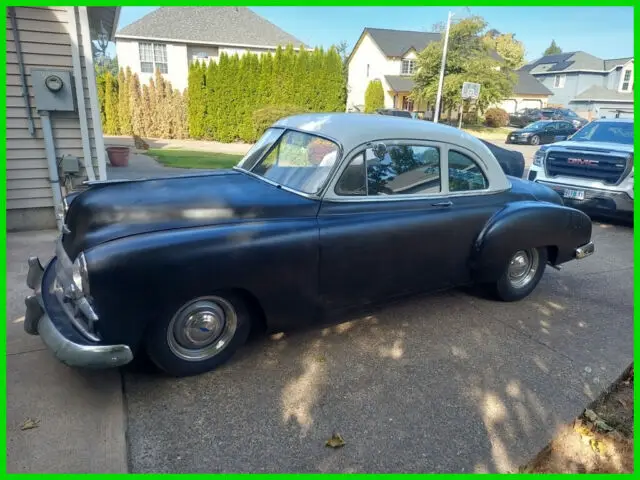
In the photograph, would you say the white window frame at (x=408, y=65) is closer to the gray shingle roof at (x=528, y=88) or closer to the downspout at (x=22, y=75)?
the gray shingle roof at (x=528, y=88)

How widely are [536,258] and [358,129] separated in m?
2.48

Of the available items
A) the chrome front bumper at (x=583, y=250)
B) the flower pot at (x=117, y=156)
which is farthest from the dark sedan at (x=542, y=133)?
the chrome front bumper at (x=583, y=250)

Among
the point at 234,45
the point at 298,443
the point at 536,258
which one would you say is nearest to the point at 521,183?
the point at 536,258

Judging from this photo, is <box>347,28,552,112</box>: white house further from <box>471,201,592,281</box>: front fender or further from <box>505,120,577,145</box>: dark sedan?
<box>471,201,592,281</box>: front fender

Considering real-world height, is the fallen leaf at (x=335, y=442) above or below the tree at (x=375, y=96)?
below

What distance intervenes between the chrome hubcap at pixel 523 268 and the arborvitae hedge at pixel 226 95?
57.7 ft

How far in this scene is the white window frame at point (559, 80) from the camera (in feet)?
170

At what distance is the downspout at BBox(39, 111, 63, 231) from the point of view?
5.80 meters

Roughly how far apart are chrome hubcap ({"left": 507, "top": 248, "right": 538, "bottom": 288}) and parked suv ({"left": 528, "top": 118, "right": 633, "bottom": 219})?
404 cm

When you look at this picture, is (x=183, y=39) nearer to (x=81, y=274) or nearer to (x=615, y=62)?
(x=81, y=274)

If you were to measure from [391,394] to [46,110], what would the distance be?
18.5ft

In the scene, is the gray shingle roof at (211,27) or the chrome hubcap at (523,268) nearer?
the chrome hubcap at (523,268)

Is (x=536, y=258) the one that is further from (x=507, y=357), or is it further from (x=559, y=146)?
(x=559, y=146)

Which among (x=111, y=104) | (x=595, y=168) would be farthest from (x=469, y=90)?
(x=111, y=104)
